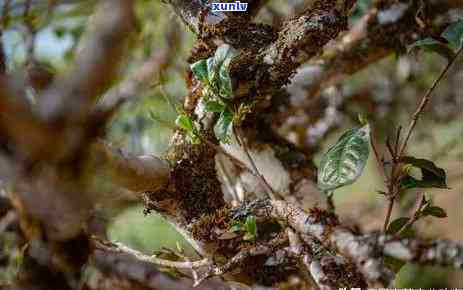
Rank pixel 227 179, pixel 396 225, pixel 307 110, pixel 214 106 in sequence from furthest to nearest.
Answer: pixel 307 110 → pixel 227 179 → pixel 396 225 → pixel 214 106

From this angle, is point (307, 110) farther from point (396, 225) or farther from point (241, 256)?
point (241, 256)

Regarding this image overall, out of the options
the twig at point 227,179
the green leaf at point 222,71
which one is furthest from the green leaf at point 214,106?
the twig at point 227,179

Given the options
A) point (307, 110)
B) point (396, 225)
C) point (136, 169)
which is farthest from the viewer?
point (307, 110)

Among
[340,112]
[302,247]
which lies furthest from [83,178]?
[340,112]

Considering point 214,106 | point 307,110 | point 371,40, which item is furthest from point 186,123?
point 307,110

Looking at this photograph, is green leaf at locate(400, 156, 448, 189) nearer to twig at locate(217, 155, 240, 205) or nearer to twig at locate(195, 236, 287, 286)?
twig at locate(195, 236, 287, 286)

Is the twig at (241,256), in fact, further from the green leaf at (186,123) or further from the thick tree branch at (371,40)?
the thick tree branch at (371,40)
